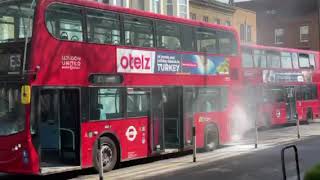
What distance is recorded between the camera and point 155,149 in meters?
13.3

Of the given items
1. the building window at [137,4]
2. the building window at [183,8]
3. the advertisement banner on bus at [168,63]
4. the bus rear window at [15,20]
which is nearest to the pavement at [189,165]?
the advertisement banner on bus at [168,63]

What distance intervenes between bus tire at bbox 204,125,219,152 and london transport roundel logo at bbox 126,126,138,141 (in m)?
3.61

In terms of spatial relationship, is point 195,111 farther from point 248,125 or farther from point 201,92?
point 248,125

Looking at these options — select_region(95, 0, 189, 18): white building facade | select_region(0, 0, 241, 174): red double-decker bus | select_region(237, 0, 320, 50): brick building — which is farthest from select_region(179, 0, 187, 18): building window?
select_region(237, 0, 320, 50): brick building

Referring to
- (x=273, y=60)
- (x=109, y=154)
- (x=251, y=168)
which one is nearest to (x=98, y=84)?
(x=109, y=154)

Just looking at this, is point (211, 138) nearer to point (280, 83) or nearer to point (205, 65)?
point (205, 65)

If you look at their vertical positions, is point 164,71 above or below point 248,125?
above

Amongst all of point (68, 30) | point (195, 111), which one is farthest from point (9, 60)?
point (195, 111)

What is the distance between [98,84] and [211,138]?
561 cm

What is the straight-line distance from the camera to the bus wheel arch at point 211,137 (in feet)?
50.9

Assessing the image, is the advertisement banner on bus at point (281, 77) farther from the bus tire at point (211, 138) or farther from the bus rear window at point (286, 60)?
the bus tire at point (211, 138)

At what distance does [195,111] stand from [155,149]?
89.9 inches

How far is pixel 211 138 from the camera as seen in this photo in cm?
1584

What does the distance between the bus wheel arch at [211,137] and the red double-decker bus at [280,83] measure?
7.54 meters
